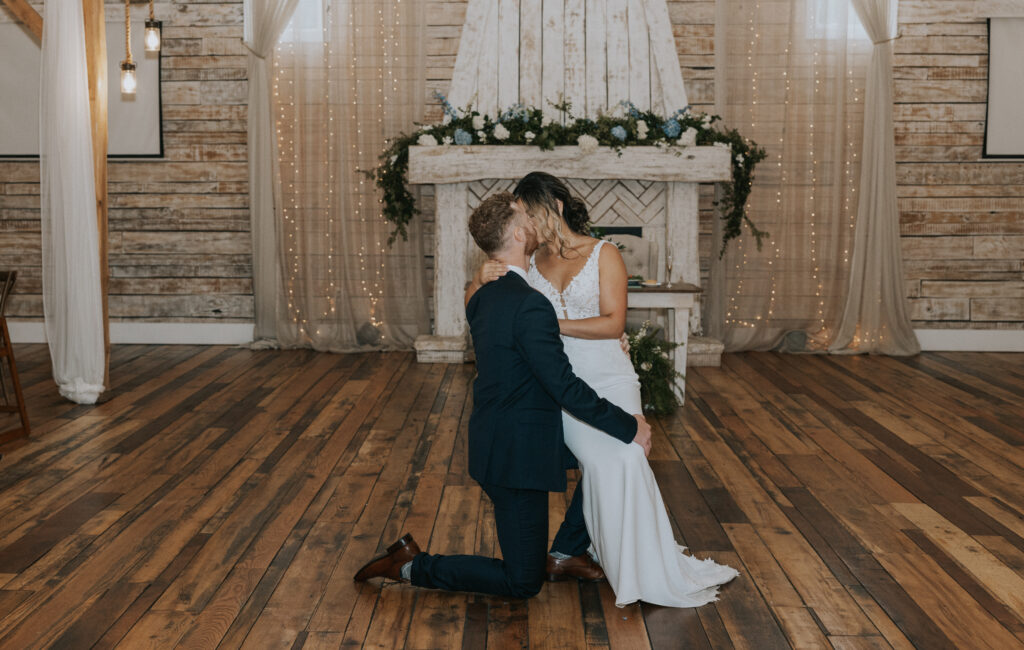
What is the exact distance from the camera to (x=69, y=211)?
18.6 feet

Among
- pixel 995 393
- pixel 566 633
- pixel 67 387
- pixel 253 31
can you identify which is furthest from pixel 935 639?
pixel 253 31

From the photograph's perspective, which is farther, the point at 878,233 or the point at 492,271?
the point at 878,233

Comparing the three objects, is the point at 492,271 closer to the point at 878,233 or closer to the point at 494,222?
the point at 494,222

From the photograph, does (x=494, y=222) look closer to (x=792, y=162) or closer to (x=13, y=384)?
(x=13, y=384)

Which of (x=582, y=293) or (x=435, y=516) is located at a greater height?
(x=582, y=293)

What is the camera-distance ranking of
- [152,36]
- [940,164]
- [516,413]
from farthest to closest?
[940,164] < [152,36] < [516,413]

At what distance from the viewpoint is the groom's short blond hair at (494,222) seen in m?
2.87

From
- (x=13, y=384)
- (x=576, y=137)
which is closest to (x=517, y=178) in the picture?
(x=576, y=137)

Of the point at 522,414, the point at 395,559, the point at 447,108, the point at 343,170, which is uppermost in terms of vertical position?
the point at 447,108

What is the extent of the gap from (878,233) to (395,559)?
5.69 meters

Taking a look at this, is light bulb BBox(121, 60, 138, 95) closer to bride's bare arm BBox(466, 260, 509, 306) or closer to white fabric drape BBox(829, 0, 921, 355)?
bride's bare arm BBox(466, 260, 509, 306)

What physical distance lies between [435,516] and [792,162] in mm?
4990

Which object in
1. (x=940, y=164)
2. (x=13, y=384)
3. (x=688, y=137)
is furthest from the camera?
(x=940, y=164)

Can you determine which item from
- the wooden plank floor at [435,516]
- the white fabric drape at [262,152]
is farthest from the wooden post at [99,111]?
the white fabric drape at [262,152]
